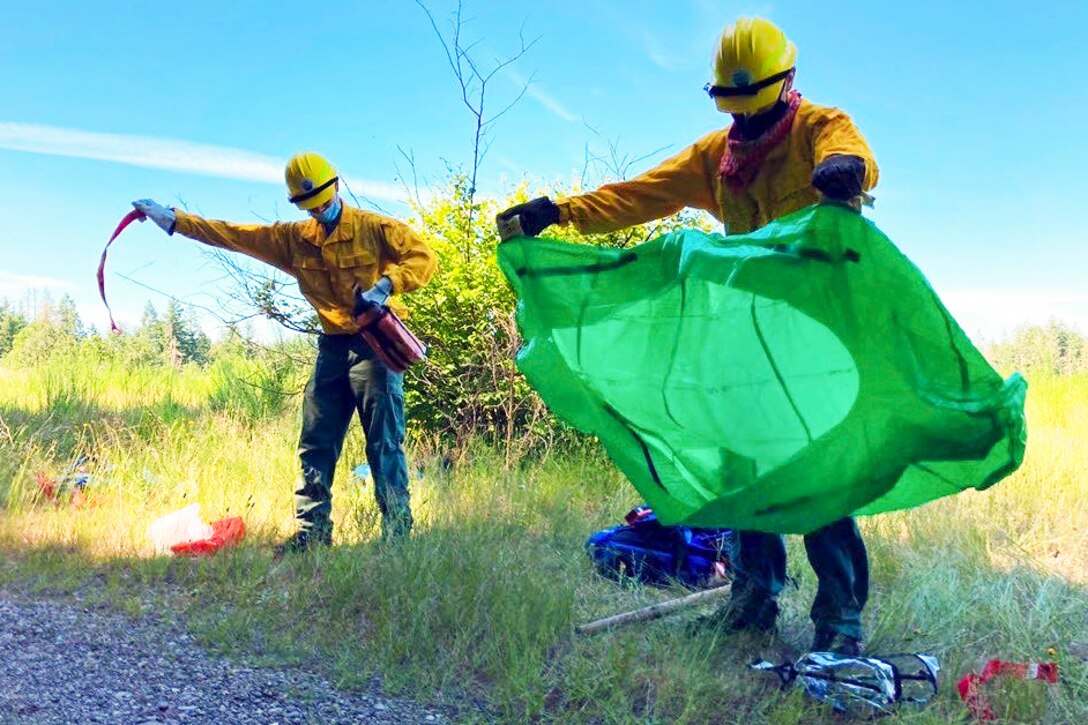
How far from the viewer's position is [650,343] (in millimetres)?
3094

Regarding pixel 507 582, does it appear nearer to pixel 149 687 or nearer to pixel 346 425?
pixel 149 687

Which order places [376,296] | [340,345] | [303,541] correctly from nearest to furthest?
[376,296] → [303,541] → [340,345]

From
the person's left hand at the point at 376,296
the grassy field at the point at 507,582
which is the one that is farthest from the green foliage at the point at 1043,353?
the person's left hand at the point at 376,296

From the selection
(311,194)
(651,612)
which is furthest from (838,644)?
(311,194)

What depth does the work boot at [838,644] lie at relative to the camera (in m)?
3.06

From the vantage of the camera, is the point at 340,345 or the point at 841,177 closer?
the point at 841,177

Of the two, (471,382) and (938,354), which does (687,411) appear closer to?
(938,354)

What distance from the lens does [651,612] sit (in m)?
Answer: 3.74

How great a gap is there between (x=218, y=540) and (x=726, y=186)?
342cm

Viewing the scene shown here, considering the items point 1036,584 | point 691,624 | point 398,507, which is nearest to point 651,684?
point 691,624

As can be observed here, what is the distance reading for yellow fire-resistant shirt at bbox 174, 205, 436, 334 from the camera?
4758 millimetres

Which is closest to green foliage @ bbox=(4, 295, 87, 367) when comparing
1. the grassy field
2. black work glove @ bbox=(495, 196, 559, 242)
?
the grassy field

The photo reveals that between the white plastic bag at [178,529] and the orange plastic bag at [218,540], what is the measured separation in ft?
0.18

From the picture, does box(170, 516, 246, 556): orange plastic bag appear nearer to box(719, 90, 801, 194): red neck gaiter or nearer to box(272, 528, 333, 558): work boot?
box(272, 528, 333, 558): work boot
